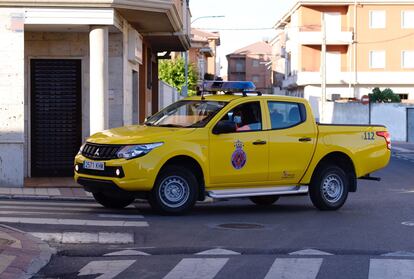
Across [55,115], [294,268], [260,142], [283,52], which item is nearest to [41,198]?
[55,115]

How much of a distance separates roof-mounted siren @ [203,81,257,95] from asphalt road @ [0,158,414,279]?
2071mm

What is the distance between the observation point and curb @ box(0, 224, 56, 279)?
764 centimetres

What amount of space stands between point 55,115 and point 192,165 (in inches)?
253

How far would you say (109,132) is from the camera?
12305 millimetres

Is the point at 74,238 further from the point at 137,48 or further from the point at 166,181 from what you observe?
the point at 137,48

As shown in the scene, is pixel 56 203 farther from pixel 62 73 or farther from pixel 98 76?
pixel 62 73

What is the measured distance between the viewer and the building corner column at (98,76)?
616 inches

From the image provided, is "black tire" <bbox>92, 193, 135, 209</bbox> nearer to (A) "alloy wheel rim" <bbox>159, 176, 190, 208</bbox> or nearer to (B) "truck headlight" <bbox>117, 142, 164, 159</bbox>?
(A) "alloy wheel rim" <bbox>159, 176, 190, 208</bbox>

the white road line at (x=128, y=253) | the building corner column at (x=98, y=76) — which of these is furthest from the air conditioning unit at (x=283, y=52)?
the white road line at (x=128, y=253)

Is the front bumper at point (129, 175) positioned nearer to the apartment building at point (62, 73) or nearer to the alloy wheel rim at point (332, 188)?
the alloy wheel rim at point (332, 188)

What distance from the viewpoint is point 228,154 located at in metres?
12.2

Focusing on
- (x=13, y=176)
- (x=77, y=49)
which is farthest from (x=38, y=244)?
(x=77, y=49)

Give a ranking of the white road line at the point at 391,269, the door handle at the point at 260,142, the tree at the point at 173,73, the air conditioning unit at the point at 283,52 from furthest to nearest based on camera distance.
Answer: the air conditioning unit at the point at 283,52, the tree at the point at 173,73, the door handle at the point at 260,142, the white road line at the point at 391,269

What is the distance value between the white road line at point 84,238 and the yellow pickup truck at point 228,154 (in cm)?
169
